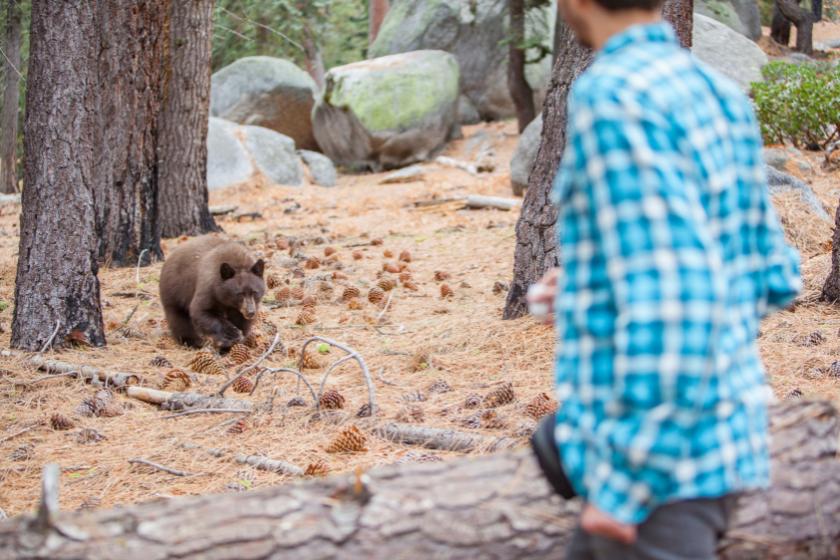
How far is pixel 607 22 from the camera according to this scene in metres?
1.56

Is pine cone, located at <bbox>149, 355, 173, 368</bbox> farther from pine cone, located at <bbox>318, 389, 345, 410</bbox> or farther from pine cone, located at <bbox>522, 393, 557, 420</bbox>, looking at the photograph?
pine cone, located at <bbox>522, 393, 557, 420</bbox>

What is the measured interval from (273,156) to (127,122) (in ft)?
24.3

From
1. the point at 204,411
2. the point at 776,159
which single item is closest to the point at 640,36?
the point at 204,411

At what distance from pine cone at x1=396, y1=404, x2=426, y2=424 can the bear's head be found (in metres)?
2.45

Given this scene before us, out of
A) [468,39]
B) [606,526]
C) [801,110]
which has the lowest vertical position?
[606,526]

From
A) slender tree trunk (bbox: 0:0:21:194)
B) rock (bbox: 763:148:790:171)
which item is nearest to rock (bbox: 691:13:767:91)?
rock (bbox: 763:148:790:171)

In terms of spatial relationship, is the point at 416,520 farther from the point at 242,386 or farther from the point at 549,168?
the point at 549,168

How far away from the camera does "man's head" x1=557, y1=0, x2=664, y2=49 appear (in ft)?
5.00

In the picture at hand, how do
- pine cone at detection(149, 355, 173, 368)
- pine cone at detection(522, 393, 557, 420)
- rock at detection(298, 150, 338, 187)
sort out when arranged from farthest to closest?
rock at detection(298, 150, 338, 187), pine cone at detection(149, 355, 173, 368), pine cone at detection(522, 393, 557, 420)

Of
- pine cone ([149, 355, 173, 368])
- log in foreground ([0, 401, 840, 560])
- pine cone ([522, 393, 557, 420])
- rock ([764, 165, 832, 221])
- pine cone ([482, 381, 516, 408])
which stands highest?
Answer: rock ([764, 165, 832, 221])

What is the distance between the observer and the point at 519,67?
17.2 m

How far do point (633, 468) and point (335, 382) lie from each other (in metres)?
3.82

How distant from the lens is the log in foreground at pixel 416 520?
1829mm

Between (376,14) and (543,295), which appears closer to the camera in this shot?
(543,295)
